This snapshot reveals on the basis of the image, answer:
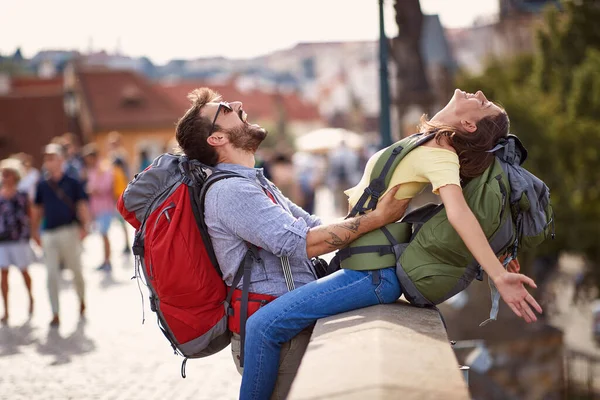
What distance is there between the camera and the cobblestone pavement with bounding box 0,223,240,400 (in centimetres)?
771

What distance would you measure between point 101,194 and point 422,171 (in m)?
13.3

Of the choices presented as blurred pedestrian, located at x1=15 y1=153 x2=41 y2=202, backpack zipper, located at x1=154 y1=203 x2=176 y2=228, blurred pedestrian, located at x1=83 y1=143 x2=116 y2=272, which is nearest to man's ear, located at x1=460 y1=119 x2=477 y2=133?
backpack zipper, located at x1=154 y1=203 x2=176 y2=228

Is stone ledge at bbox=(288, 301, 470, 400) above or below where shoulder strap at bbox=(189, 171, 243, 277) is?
below

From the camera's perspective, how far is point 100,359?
916 cm

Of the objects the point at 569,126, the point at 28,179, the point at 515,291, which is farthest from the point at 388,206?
the point at 569,126

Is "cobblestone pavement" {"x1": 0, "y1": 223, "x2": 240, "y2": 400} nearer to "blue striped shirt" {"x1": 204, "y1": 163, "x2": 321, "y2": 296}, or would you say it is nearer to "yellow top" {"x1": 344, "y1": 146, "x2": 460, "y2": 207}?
"blue striped shirt" {"x1": 204, "y1": 163, "x2": 321, "y2": 296}

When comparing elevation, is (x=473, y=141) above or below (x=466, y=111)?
below

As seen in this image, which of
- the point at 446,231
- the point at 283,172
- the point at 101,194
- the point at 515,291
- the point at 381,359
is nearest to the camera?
the point at 381,359

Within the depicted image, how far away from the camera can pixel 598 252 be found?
75.9 ft

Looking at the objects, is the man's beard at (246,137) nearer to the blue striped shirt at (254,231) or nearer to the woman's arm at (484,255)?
the blue striped shirt at (254,231)

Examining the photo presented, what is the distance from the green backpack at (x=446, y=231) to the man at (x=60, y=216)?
7632 mm

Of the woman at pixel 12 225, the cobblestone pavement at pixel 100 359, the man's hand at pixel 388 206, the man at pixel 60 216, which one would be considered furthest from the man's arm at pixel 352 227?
the woman at pixel 12 225

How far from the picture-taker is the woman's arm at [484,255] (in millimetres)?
4078

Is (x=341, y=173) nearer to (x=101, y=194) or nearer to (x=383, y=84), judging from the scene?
(x=101, y=194)
